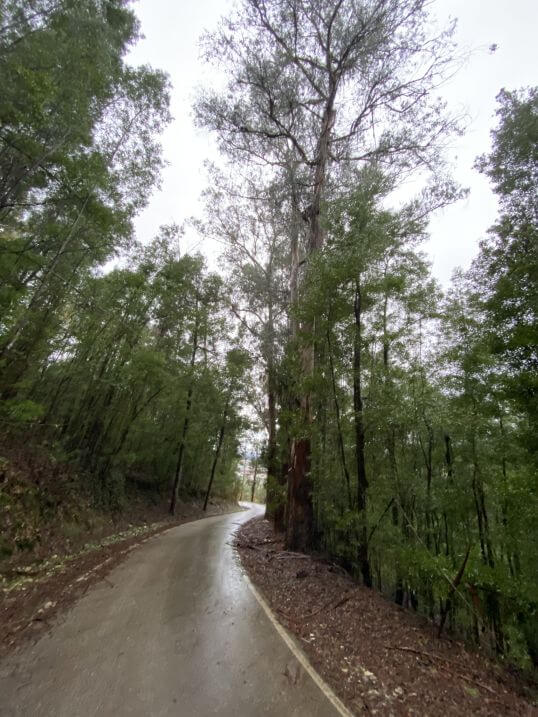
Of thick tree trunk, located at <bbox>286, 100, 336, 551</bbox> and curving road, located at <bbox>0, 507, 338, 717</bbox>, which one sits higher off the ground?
thick tree trunk, located at <bbox>286, 100, 336, 551</bbox>

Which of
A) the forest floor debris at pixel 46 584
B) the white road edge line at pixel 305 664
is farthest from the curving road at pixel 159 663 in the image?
the forest floor debris at pixel 46 584

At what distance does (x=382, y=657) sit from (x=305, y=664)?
2.96 feet

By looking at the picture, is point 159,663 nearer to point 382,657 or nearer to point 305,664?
point 305,664

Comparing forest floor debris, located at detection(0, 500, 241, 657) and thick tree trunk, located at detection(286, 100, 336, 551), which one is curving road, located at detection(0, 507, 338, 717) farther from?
thick tree trunk, located at detection(286, 100, 336, 551)

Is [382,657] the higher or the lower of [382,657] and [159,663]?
the higher

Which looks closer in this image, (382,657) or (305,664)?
(305,664)

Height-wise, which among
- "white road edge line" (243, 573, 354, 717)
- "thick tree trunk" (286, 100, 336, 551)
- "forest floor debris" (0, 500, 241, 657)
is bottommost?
"forest floor debris" (0, 500, 241, 657)

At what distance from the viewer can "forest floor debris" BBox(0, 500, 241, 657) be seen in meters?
3.36

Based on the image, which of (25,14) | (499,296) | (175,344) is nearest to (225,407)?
(175,344)

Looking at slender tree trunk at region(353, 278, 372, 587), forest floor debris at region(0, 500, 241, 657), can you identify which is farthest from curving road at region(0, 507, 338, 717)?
slender tree trunk at region(353, 278, 372, 587)

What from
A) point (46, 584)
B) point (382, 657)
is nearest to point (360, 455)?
point (382, 657)

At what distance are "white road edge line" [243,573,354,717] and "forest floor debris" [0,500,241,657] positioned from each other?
2.51 meters

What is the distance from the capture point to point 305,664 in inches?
118

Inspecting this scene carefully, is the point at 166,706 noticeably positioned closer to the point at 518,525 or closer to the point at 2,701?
the point at 2,701
